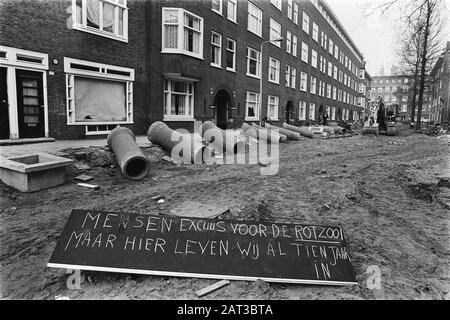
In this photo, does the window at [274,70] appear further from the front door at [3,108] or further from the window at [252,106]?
the front door at [3,108]

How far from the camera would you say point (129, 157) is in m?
7.78

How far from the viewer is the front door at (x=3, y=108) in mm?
9930

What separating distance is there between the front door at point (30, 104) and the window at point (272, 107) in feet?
59.4

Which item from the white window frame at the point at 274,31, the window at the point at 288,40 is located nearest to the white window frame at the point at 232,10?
the white window frame at the point at 274,31

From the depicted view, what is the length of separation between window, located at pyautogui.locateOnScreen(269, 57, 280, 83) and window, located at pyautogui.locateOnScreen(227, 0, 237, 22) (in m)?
6.09

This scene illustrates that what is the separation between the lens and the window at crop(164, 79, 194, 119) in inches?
632

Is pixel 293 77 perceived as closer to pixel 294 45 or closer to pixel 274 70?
pixel 294 45

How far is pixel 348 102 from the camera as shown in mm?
58062

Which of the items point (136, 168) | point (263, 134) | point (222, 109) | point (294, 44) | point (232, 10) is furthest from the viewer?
point (294, 44)

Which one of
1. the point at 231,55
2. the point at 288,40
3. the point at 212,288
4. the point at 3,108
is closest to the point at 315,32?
the point at 288,40

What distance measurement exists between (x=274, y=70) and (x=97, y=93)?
57.4ft

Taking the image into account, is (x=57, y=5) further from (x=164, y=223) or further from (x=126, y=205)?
(x=164, y=223)

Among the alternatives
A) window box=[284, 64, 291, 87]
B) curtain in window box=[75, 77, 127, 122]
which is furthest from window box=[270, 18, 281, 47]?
curtain in window box=[75, 77, 127, 122]
